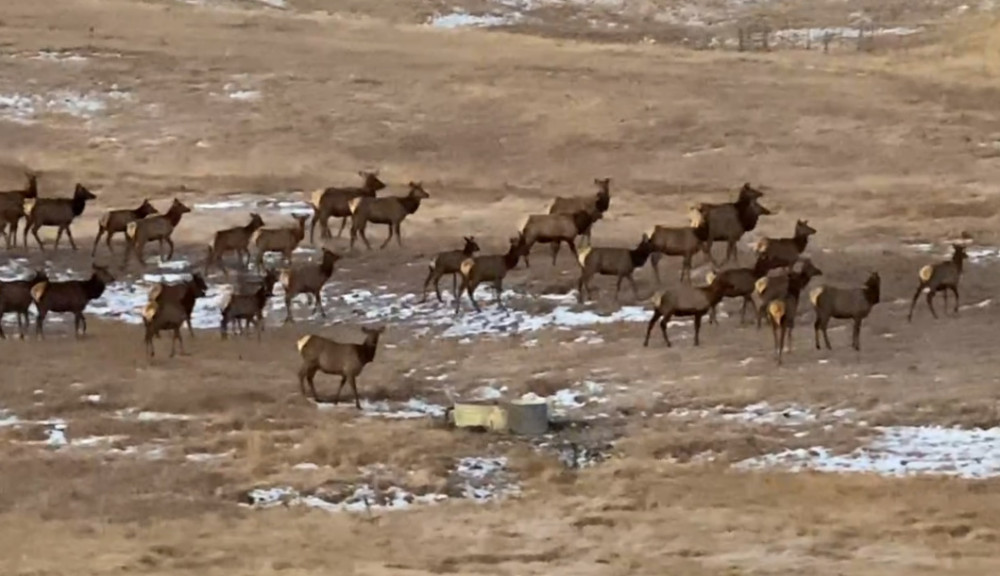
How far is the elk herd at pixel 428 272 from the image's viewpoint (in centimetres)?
2328

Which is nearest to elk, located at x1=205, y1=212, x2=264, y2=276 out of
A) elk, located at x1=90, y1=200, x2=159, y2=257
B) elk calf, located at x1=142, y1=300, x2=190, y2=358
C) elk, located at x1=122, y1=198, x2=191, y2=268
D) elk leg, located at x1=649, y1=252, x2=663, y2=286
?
elk, located at x1=122, y1=198, x2=191, y2=268

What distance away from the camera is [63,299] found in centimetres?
2452

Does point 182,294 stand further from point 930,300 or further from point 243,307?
point 930,300

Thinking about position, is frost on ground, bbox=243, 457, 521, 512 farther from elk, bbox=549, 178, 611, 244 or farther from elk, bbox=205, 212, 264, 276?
elk, bbox=549, 178, 611, 244

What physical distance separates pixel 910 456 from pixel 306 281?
34.7 ft

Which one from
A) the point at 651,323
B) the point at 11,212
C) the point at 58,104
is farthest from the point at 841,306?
the point at 58,104

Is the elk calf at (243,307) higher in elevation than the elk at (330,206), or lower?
lower

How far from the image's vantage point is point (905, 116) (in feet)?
142

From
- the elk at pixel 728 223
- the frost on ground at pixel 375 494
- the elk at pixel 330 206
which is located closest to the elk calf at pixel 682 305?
the elk at pixel 728 223

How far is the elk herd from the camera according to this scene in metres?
23.3

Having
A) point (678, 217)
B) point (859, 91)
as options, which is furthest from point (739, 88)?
point (678, 217)

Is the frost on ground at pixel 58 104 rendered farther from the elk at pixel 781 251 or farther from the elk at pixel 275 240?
the elk at pixel 781 251

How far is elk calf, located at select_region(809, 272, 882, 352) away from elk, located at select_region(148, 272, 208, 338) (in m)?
8.70

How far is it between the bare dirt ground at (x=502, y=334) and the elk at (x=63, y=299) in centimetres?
41
